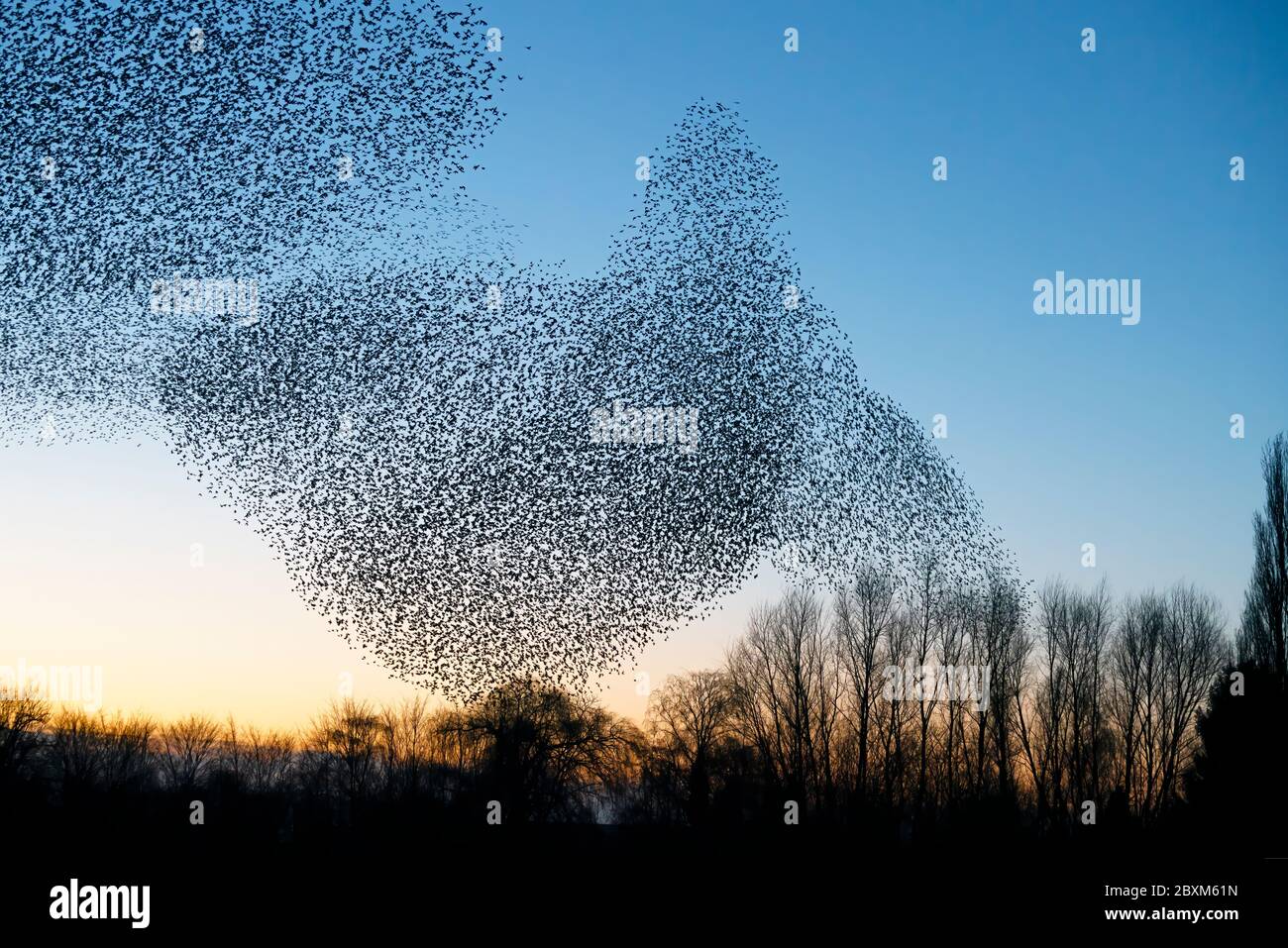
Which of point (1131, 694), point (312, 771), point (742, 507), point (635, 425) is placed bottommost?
point (312, 771)

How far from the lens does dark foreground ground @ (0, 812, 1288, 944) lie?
26.0 m

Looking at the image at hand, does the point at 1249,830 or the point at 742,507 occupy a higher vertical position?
the point at 742,507

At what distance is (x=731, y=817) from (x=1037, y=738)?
24.4 meters

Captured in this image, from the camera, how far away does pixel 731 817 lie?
5150 centimetres

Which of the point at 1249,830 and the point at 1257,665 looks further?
the point at 1257,665
